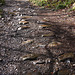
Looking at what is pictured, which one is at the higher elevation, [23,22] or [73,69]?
[23,22]

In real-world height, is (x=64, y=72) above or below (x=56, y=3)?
below

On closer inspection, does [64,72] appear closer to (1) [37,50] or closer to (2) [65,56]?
(2) [65,56]

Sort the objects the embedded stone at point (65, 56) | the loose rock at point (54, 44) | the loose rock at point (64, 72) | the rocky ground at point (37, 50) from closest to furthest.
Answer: the loose rock at point (64, 72), the rocky ground at point (37, 50), the embedded stone at point (65, 56), the loose rock at point (54, 44)

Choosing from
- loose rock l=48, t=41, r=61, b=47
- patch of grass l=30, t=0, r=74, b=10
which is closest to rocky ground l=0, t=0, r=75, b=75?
loose rock l=48, t=41, r=61, b=47

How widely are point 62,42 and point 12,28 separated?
1.94m

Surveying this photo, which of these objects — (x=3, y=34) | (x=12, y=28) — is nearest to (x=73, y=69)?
(x=3, y=34)

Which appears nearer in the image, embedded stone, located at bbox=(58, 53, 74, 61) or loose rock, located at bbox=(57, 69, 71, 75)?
loose rock, located at bbox=(57, 69, 71, 75)

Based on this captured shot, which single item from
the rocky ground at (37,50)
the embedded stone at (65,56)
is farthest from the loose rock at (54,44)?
the embedded stone at (65,56)

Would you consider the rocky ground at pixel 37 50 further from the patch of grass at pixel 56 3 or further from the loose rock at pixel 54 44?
the patch of grass at pixel 56 3

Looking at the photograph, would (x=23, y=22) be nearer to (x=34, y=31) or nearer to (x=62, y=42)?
(x=34, y=31)

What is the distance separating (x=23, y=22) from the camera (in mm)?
4473

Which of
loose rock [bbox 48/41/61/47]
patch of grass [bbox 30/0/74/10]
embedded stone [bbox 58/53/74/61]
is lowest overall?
embedded stone [bbox 58/53/74/61]

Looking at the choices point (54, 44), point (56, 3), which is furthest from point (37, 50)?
point (56, 3)

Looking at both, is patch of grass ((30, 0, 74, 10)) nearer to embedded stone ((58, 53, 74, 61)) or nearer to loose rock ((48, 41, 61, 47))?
loose rock ((48, 41, 61, 47))
